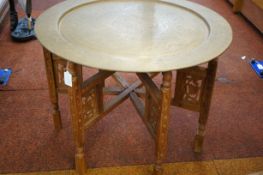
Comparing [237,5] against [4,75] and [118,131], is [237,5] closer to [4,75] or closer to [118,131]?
[118,131]

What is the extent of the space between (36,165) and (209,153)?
3.17 feet

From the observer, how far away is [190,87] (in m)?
1.61

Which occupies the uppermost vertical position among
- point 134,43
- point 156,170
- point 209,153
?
point 134,43

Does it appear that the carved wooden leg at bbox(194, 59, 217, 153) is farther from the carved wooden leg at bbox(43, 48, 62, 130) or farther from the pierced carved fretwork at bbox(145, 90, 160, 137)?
the carved wooden leg at bbox(43, 48, 62, 130)

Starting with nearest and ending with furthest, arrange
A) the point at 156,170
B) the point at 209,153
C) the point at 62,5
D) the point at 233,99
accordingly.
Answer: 1. the point at 156,170
2. the point at 62,5
3. the point at 209,153
4. the point at 233,99

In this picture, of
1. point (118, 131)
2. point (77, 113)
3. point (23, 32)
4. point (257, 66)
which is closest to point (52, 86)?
point (77, 113)

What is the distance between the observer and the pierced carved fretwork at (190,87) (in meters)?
1.55

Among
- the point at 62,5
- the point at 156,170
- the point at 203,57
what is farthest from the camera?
the point at 62,5

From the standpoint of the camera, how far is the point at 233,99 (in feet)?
7.50

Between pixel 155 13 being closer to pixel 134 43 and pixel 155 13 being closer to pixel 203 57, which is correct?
pixel 134 43

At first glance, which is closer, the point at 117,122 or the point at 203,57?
the point at 203,57

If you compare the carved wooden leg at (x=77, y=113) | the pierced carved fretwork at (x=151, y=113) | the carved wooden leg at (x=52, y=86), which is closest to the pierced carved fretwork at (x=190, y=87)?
the pierced carved fretwork at (x=151, y=113)

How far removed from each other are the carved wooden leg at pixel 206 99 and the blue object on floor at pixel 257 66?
1.06 metres

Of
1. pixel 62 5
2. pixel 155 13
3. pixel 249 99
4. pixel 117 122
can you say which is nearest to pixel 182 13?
pixel 155 13
